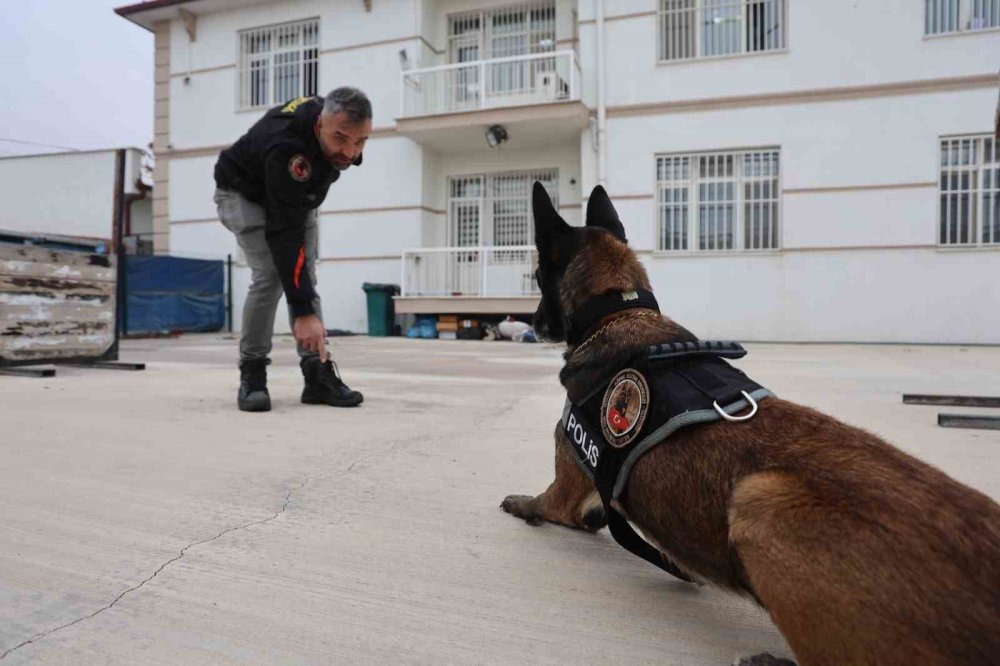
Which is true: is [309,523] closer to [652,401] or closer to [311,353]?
[652,401]

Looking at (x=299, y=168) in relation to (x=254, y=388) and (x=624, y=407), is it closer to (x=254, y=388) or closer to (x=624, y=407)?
(x=254, y=388)

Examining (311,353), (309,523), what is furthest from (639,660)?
(311,353)

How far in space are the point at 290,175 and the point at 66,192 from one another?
17242mm

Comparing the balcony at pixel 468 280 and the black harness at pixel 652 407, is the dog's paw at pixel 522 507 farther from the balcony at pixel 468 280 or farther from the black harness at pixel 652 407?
the balcony at pixel 468 280

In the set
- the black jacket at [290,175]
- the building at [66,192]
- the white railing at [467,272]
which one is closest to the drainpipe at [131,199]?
the building at [66,192]

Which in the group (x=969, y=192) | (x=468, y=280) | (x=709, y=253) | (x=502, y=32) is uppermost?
(x=502, y=32)

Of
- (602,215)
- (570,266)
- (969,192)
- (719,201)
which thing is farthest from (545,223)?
(969,192)

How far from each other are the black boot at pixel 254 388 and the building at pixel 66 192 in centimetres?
1410

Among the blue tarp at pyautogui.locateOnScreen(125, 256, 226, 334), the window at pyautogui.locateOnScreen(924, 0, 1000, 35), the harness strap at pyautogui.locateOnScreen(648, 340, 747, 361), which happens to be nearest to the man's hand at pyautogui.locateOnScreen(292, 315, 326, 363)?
the harness strap at pyautogui.locateOnScreen(648, 340, 747, 361)

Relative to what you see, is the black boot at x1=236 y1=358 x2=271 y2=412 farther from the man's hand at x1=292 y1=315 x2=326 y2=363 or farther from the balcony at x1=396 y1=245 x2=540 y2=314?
the balcony at x1=396 y1=245 x2=540 y2=314

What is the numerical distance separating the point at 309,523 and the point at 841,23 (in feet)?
40.2

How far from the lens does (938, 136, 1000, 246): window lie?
988 centimetres

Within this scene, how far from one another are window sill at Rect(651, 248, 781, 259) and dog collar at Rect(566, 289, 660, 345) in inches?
400

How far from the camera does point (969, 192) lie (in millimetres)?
10000
